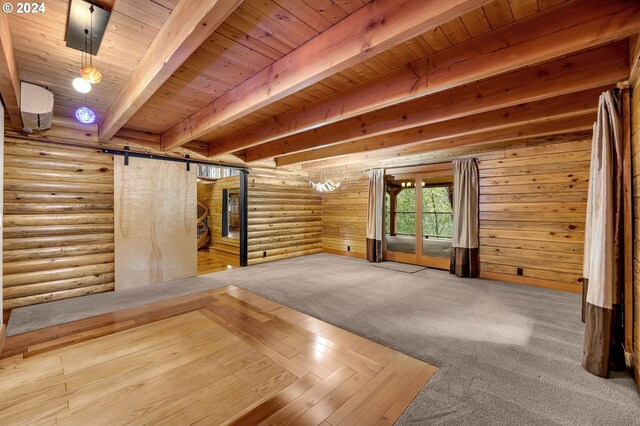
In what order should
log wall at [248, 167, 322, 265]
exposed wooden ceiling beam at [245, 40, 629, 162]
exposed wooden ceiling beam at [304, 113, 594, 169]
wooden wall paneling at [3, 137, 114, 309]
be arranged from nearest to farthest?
exposed wooden ceiling beam at [245, 40, 629, 162]
wooden wall paneling at [3, 137, 114, 309]
exposed wooden ceiling beam at [304, 113, 594, 169]
log wall at [248, 167, 322, 265]

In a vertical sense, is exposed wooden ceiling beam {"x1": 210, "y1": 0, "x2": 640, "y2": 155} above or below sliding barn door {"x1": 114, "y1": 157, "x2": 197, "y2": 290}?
above

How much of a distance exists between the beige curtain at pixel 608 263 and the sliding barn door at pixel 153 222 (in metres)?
5.67

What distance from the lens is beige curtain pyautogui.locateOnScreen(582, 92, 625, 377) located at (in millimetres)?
2018

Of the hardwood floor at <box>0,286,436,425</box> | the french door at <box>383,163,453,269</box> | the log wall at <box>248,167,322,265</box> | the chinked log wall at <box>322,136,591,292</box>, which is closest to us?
the hardwood floor at <box>0,286,436,425</box>

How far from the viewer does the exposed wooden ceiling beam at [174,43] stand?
54.6 inches

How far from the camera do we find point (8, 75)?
203 cm

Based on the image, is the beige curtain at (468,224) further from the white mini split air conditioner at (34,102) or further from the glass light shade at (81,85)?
the white mini split air conditioner at (34,102)

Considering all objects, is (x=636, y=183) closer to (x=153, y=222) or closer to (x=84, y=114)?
(x=84, y=114)

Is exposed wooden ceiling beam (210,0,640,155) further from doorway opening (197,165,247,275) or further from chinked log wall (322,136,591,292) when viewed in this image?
doorway opening (197,165,247,275)

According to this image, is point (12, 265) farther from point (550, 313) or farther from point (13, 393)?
point (550, 313)

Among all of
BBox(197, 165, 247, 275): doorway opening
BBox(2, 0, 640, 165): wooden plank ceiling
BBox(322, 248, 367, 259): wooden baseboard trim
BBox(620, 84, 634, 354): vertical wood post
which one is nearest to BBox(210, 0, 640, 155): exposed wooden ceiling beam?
BBox(2, 0, 640, 165): wooden plank ceiling

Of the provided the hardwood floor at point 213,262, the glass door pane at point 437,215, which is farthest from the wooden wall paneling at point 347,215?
the glass door pane at point 437,215

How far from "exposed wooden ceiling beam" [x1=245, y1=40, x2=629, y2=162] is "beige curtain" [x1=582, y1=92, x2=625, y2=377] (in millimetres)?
290

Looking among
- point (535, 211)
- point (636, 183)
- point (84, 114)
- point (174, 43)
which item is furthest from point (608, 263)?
point (84, 114)
